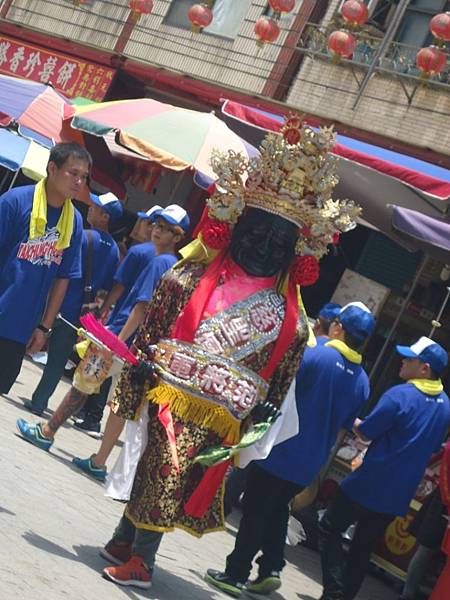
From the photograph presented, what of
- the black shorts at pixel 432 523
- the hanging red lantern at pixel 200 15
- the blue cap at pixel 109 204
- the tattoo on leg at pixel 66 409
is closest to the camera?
the tattoo on leg at pixel 66 409

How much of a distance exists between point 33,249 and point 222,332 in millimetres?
1195

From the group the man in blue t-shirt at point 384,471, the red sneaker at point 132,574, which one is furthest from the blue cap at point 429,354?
the red sneaker at point 132,574

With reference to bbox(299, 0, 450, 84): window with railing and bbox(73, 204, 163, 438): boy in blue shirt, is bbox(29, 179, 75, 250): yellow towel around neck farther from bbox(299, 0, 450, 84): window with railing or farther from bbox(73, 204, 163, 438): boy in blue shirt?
bbox(299, 0, 450, 84): window with railing

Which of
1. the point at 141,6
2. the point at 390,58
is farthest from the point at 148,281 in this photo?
the point at 141,6

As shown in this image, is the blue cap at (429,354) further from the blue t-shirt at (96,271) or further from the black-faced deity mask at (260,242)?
the blue t-shirt at (96,271)

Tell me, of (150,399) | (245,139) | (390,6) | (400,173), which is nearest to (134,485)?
(150,399)

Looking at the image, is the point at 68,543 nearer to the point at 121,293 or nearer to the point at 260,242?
the point at 260,242

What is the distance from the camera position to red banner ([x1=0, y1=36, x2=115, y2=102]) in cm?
2141

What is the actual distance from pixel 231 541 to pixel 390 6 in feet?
32.7

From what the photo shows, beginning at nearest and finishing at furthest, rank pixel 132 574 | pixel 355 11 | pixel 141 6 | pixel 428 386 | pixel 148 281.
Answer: pixel 132 574, pixel 428 386, pixel 148 281, pixel 355 11, pixel 141 6

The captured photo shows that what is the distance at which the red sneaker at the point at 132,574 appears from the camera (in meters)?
6.32

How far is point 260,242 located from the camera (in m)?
6.55

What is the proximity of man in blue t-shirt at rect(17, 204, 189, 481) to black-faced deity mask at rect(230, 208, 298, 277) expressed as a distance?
66.5 inches

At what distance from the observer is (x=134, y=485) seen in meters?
6.45
